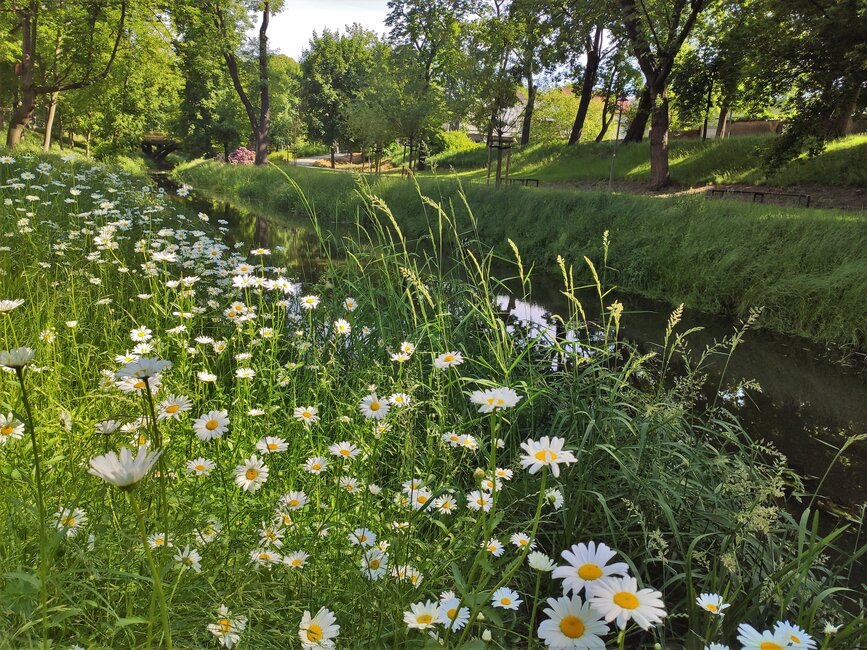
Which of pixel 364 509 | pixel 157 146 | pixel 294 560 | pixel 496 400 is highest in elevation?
pixel 157 146

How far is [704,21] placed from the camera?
1570 centimetres

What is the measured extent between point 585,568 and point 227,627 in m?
0.82

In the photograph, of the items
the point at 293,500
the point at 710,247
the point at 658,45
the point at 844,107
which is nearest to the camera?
the point at 293,500

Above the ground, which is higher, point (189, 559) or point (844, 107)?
point (844, 107)

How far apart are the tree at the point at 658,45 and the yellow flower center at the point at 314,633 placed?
47.5ft

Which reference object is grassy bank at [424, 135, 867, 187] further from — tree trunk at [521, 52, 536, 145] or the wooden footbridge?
the wooden footbridge

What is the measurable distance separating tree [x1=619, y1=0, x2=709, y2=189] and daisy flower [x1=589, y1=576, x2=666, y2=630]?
47.5 ft

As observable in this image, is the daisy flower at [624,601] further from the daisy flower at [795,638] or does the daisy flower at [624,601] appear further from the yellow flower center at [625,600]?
the daisy flower at [795,638]

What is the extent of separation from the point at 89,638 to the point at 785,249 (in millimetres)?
8692

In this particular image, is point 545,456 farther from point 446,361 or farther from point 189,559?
point 446,361

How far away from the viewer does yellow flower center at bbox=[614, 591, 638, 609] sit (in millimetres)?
616

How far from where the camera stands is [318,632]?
1.03m

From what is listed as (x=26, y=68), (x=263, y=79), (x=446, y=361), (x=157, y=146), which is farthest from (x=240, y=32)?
(x=446, y=361)

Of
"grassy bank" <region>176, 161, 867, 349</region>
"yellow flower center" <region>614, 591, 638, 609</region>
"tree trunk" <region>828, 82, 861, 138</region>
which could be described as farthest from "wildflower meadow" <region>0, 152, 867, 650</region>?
"tree trunk" <region>828, 82, 861, 138</region>
